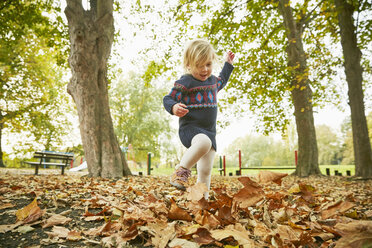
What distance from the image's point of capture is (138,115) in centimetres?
2406

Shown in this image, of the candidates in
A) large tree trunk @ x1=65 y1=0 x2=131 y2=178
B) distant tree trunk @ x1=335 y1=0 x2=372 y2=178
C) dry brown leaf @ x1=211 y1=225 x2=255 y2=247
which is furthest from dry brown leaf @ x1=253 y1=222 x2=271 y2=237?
distant tree trunk @ x1=335 y1=0 x2=372 y2=178

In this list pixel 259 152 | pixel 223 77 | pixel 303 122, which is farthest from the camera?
pixel 259 152

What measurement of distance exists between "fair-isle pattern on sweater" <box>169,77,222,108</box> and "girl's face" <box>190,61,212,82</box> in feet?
0.36

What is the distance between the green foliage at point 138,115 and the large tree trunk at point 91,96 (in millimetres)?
17387

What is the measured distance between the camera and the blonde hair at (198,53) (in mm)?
2348

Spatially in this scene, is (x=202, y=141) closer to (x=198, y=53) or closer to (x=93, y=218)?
(x=198, y=53)

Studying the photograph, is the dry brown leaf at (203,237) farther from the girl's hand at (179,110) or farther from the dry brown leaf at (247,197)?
the girl's hand at (179,110)

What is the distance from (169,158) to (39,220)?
2557 cm

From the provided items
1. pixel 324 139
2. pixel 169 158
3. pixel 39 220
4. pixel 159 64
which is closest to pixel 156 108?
pixel 169 158

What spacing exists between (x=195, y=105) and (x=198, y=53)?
0.51 m

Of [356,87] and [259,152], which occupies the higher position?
[356,87]

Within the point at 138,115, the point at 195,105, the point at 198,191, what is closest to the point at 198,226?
the point at 198,191

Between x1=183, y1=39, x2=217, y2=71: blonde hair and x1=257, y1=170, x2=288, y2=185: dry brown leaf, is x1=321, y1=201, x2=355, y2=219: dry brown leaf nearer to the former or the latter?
x1=257, y1=170, x2=288, y2=185: dry brown leaf

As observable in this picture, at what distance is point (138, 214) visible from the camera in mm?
1495
